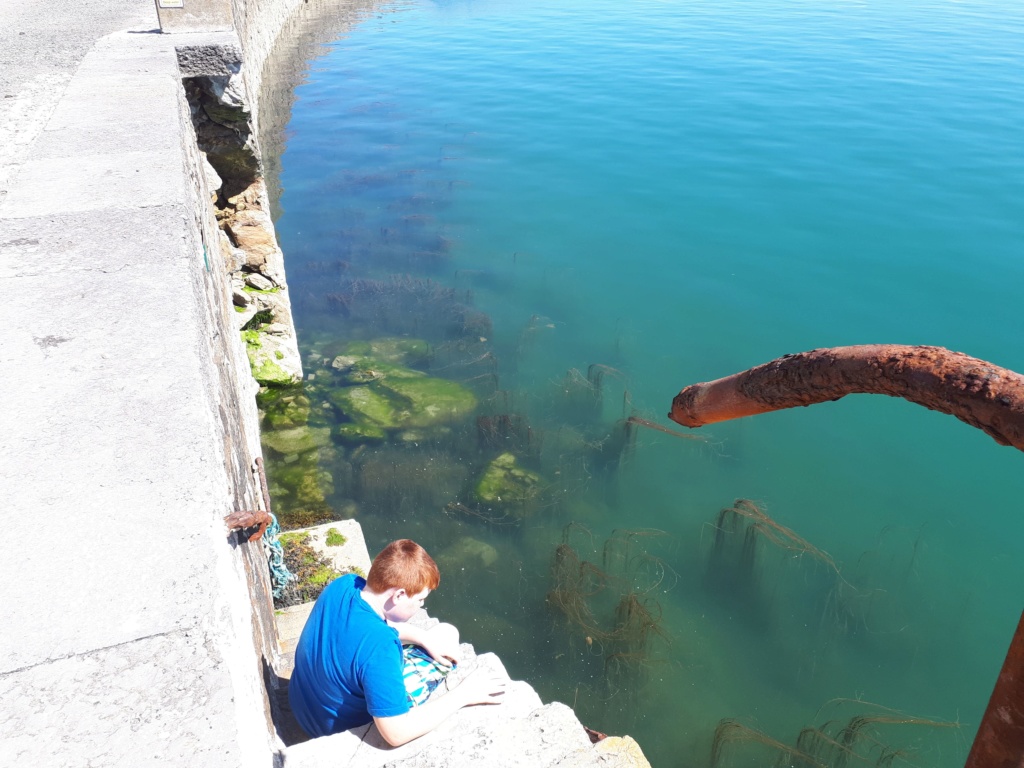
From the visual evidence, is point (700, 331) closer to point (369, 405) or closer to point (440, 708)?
point (369, 405)

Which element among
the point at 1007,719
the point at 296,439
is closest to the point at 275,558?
the point at 296,439

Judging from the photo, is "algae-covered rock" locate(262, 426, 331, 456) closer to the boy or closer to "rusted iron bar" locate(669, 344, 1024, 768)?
the boy

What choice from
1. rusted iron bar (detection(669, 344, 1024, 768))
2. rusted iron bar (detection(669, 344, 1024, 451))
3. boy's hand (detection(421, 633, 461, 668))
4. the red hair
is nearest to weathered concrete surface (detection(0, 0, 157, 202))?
the red hair

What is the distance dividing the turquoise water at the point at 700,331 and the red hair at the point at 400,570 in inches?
121

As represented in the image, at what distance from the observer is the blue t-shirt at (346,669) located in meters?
2.86

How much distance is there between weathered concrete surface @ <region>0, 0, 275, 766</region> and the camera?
4.72ft

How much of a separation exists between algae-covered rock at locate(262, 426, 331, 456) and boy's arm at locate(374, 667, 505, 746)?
16.4 ft

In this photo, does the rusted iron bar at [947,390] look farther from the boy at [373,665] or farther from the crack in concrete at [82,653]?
the boy at [373,665]

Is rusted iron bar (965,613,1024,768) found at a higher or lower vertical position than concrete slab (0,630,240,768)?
higher

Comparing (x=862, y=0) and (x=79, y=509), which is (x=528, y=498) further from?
(x=862, y=0)

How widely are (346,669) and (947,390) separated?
2.43m

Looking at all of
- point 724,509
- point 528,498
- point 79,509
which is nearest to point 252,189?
point 528,498

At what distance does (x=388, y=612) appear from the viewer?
321cm

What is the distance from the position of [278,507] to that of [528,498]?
2.31 m
